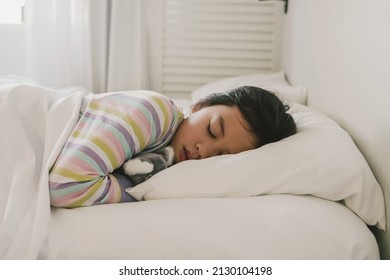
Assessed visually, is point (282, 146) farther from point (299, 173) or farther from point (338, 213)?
point (338, 213)

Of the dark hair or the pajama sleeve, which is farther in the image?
the dark hair

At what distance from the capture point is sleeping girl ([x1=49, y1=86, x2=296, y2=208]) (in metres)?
0.83

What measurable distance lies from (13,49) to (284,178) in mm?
1660

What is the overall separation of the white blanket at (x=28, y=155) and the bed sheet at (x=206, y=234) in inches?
1.7

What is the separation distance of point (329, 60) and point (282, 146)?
1.65ft

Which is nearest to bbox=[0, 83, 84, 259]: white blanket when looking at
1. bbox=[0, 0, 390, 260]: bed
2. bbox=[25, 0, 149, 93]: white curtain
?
bbox=[0, 0, 390, 260]: bed

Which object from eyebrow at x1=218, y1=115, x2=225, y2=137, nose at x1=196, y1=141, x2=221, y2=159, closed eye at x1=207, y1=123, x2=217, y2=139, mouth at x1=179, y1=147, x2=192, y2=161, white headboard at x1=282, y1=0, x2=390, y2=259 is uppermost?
white headboard at x1=282, y1=0, x2=390, y2=259

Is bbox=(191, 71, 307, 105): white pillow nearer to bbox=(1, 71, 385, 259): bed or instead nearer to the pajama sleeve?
bbox=(1, 71, 385, 259): bed

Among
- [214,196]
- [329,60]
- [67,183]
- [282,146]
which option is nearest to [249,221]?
[214,196]

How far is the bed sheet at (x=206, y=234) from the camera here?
78 cm

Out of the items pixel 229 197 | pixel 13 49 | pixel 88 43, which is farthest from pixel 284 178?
pixel 13 49

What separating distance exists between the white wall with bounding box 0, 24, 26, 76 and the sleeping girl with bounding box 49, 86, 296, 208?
1218mm

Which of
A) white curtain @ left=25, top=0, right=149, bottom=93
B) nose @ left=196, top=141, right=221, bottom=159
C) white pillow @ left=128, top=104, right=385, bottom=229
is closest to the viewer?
white pillow @ left=128, top=104, right=385, bottom=229

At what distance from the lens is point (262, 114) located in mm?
1045
